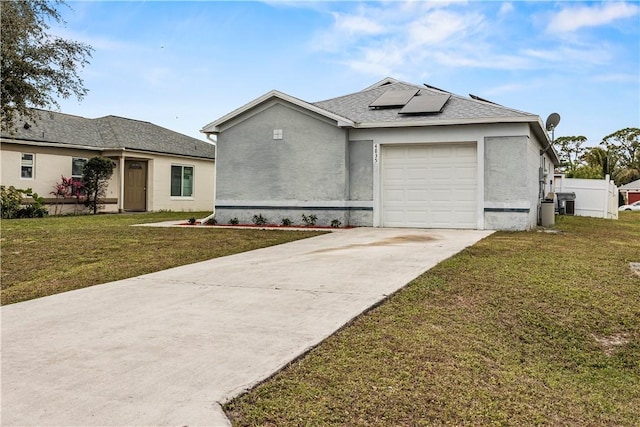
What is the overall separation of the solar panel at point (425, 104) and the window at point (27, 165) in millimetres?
14549

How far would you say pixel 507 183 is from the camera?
496 inches

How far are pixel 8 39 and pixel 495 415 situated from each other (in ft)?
36.6

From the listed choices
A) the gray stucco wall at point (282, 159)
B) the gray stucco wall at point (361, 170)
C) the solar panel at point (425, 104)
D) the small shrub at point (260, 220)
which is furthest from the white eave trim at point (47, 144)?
the solar panel at point (425, 104)

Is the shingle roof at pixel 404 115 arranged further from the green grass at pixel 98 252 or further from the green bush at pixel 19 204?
the green bush at pixel 19 204

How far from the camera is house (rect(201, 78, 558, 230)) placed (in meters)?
12.7

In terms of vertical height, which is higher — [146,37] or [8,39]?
[146,37]

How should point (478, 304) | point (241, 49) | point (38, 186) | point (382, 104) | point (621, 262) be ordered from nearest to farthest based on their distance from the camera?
point (478, 304) → point (621, 262) → point (382, 104) → point (241, 49) → point (38, 186)

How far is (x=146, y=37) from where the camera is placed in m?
15.0

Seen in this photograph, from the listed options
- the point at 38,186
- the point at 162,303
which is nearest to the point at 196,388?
the point at 162,303

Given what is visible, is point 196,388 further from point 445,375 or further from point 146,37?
point 146,37

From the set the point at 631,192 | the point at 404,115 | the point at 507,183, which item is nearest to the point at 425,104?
the point at 404,115

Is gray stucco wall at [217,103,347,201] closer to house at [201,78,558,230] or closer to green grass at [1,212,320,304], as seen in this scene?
house at [201,78,558,230]

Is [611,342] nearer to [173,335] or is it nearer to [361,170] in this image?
[173,335]

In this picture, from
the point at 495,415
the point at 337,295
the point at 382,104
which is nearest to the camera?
the point at 495,415
